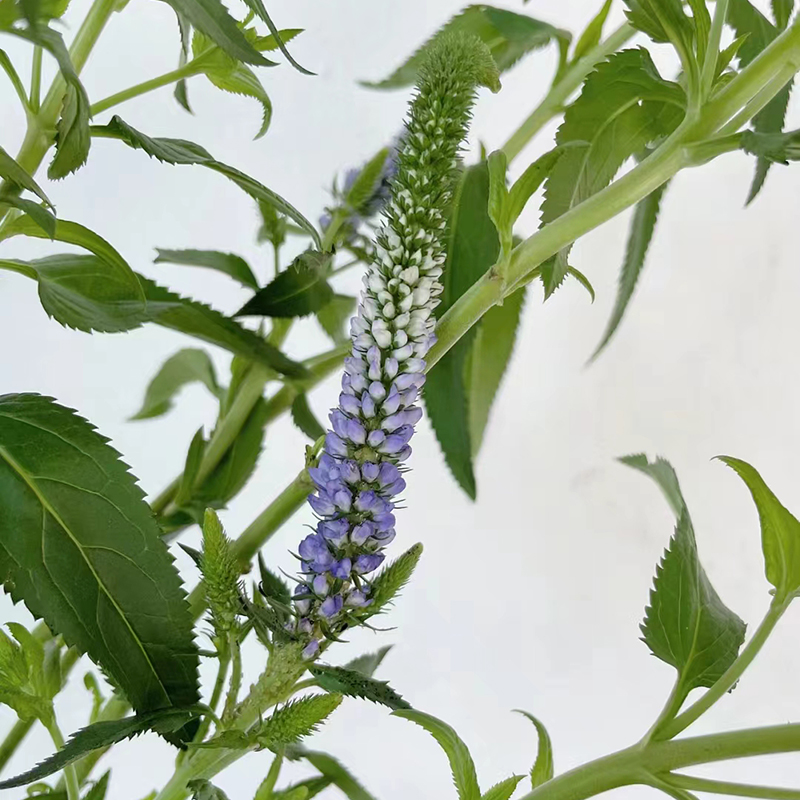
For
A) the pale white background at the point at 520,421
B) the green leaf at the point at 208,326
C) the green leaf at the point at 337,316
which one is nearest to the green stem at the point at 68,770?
the green leaf at the point at 208,326

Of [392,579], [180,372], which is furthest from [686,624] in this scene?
[180,372]

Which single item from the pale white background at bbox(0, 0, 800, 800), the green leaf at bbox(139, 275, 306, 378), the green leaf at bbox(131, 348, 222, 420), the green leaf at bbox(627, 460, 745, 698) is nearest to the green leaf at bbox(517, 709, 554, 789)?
the green leaf at bbox(627, 460, 745, 698)

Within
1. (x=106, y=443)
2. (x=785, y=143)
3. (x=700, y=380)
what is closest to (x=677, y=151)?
(x=785, y=143)

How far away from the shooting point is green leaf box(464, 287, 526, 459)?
45 centimetres

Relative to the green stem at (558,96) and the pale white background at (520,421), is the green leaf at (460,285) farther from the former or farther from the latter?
the pale white background at (520,421)

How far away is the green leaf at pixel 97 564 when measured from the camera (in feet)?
0.94

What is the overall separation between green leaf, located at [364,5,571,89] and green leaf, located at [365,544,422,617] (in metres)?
0.25

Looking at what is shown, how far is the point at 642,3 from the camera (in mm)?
302

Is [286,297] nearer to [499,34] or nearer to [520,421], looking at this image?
[499,34]

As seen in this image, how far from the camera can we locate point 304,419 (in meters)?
0.46

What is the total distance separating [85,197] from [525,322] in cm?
34

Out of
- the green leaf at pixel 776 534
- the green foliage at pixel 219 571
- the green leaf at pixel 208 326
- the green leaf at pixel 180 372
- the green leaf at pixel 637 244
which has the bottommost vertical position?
the green foliage at pixel 219 571

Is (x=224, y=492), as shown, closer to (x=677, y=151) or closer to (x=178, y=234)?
(x=677, y=151)

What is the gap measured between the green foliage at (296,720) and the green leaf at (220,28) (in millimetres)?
164
